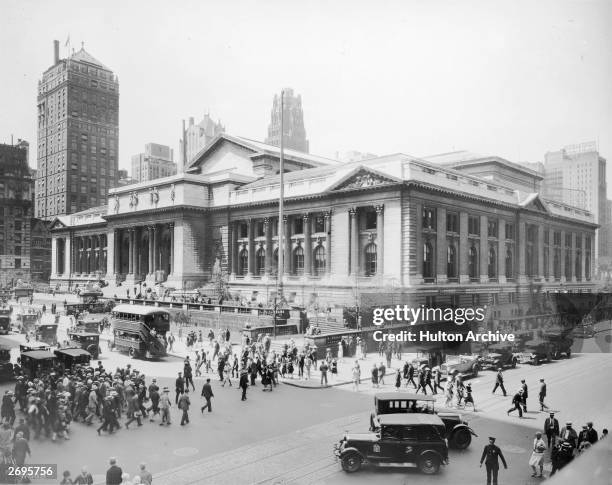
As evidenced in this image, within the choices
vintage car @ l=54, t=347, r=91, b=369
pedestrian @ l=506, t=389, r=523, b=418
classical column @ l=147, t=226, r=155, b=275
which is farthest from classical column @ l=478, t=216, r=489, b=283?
classical column @ l=147, t=226, r=155, b=275

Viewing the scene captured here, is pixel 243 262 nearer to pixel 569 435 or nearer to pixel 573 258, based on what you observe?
pixel 573 258

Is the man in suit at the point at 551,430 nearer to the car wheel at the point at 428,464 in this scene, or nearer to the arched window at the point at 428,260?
the car wheel at the point at 428,464

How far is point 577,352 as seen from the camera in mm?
40500

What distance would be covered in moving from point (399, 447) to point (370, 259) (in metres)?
38.8

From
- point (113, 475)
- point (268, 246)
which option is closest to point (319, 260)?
point (268, 246)

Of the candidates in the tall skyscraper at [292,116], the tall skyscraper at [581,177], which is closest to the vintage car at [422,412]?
the tall skyscraper at [581,177]

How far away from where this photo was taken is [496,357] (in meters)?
33.1

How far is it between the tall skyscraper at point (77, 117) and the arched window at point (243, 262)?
24.8m

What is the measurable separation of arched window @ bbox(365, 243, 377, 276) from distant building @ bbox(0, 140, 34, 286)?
101 ft

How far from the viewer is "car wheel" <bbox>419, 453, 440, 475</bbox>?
1591 cm

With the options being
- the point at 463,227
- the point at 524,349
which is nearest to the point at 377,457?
the point at 524,349

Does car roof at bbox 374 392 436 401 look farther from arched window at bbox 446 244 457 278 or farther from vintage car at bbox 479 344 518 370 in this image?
arched window at bbox 446 244 457 278

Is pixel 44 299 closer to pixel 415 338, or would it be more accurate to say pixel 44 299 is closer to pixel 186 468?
pixel 415 338

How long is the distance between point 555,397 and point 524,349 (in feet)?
37.4
